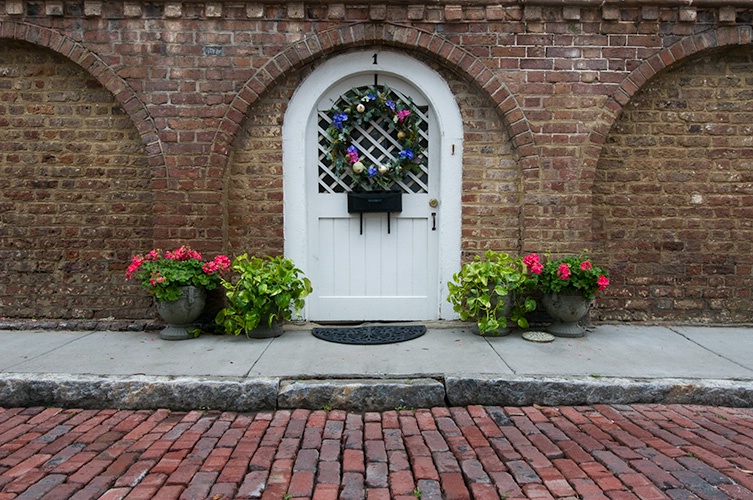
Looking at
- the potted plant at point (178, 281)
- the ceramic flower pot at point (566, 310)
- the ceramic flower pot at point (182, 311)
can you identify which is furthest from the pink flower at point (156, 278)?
the ceramic flower pot at point (566, 310)

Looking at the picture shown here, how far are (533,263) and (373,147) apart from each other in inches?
74.9

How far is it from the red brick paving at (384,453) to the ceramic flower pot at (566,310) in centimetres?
119

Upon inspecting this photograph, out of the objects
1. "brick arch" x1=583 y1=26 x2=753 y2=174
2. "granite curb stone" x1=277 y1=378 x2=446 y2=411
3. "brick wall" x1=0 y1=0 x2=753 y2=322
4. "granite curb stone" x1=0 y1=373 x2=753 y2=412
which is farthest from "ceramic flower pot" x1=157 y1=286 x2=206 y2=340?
"brick arch" x1=583 y1=26 x2=753 y2=174

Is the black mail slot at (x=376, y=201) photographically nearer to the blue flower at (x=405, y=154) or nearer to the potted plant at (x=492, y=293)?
the blue flower at (x=405, y=154)

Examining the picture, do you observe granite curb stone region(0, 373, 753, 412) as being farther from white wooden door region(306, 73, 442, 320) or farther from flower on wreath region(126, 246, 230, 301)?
white wooden door region(306, 73, 442, 320)

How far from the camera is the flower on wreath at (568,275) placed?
14.9 feet

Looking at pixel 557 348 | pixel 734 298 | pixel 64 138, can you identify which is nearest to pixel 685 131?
pixel 734 298

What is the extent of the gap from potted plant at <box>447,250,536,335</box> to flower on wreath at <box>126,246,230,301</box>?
217 centimetres

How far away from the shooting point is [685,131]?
5.19 metres

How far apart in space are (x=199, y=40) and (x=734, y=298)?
5854 mm

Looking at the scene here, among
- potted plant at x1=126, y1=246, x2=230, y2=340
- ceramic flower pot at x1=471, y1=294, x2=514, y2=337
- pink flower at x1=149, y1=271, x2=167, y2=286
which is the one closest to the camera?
Result: pink flower at x1=149, y1=271, x2=167, y2=286

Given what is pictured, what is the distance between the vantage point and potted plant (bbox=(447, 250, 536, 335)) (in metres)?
4.64

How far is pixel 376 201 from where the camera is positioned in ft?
16.8

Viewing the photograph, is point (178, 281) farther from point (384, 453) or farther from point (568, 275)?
point (568, 275)
